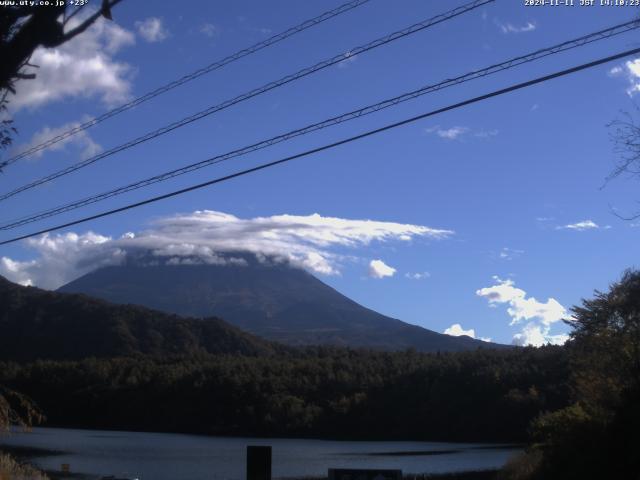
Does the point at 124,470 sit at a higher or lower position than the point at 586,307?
lower

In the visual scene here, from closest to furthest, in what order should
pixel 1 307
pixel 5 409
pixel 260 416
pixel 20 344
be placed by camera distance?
pixel 5 409, pixel 260 416, pixel 20 344, pixel 1 307

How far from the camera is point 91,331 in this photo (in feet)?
376

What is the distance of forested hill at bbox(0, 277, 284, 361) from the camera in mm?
108875

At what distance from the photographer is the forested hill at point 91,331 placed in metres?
109

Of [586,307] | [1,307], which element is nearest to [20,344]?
[1,307]

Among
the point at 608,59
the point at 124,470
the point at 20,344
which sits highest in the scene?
the point at 20,344

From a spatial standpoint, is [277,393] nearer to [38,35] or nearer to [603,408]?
Answer: [603,408]

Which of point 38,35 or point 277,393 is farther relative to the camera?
point 277,393

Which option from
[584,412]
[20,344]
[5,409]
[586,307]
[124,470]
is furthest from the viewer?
[20,344]

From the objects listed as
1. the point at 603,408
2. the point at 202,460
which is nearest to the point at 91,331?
the point at 202,460

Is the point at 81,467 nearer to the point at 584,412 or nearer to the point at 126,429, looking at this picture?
the point at 584,412

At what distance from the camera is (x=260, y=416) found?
292ft

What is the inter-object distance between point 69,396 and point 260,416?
2118cm

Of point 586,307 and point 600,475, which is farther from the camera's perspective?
point 586,307
